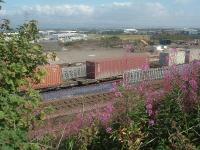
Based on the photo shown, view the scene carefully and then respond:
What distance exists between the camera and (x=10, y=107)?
5.46m

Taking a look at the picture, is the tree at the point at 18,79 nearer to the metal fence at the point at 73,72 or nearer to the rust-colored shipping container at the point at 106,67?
the metal fence at the point at 73,72

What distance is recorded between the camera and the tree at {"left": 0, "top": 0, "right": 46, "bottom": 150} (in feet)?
17.6

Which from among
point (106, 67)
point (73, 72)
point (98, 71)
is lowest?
point (73, 72)

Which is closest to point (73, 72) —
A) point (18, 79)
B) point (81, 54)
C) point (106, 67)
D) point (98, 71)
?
point (98, 71)

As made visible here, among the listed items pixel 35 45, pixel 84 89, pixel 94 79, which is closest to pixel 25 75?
pixel 35 45

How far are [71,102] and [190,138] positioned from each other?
28.4 meters

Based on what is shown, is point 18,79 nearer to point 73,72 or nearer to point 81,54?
point 73,72

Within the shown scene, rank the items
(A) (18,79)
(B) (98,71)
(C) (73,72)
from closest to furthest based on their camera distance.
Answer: (A) (18,79)
(B) (98,71)
(C) (73,72)

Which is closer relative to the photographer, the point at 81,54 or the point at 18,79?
the point at 18,79

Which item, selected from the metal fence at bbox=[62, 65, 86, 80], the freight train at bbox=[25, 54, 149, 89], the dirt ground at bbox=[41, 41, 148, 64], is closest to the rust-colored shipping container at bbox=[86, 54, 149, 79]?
the freight train at bbox=[25, 54, 149, 89]

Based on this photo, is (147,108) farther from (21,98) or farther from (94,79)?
(94,79)

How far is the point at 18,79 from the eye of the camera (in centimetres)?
571

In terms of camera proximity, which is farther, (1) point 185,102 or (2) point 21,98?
(1) point 185,102

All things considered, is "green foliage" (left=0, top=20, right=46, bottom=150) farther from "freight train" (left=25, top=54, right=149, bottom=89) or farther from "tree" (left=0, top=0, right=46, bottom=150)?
"freight train" (left=25, top=54, right=149, bottom=89)
